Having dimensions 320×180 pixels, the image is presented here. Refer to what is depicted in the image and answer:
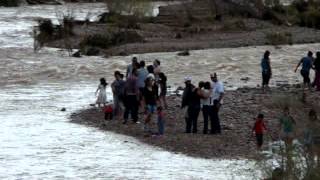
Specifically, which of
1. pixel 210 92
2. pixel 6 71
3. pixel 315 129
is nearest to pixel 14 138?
pixel 210 92

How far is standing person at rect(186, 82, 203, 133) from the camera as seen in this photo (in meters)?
19.8

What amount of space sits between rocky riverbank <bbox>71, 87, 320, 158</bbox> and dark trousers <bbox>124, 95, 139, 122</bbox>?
0.75 ft

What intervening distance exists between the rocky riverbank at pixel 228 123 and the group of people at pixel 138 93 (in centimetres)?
38

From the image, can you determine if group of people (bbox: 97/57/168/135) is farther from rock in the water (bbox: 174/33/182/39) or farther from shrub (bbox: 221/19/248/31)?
shrub (bbox: 221/19/248/31)

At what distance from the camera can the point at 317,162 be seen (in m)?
12.2

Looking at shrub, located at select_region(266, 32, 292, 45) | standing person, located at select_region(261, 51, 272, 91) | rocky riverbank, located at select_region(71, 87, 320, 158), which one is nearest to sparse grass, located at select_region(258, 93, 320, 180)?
rocky riverbank, located at select_region(71, 87, 320, 158)

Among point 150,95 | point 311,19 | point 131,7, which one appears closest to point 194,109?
point 150,95

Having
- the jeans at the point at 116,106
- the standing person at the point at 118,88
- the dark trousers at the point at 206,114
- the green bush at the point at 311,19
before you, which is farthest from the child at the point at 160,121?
the green bush at the point at 311,19

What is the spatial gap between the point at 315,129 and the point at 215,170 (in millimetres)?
4850

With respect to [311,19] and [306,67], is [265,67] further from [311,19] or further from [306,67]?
[311,19]

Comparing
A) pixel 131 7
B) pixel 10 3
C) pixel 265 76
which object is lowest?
pixel 265 76

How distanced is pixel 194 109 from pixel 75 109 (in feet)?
21.5

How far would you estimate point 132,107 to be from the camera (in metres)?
21.8

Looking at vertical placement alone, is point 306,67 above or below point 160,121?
above
